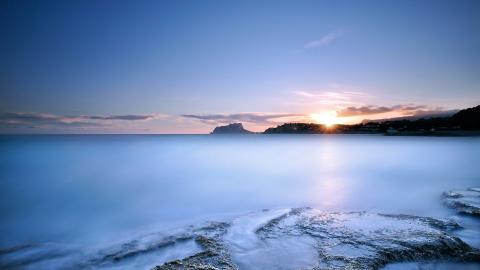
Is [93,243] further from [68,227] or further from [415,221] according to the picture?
[415,221]

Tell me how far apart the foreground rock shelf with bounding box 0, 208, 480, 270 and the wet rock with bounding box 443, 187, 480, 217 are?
2.36 m

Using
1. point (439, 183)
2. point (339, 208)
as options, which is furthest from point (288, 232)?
point (439, 183)

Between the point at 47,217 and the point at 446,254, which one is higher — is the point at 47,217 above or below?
below

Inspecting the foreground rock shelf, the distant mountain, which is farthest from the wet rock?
the distant mountain

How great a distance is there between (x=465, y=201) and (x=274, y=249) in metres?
9.89

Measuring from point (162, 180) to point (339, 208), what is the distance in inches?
593

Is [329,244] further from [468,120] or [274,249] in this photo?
[468,120]

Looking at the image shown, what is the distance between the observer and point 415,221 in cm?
916

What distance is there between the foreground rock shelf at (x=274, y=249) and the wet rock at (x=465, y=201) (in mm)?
2358

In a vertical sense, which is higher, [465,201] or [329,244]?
[329,244]

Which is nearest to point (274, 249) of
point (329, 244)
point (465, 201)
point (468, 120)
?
point (329, 244)

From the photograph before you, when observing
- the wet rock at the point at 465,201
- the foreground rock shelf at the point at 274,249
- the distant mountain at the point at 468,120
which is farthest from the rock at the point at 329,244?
the distant mountain at the point at 468,120

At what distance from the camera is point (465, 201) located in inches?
474

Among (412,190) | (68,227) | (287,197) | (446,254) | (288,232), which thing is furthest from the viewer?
(412,190)
